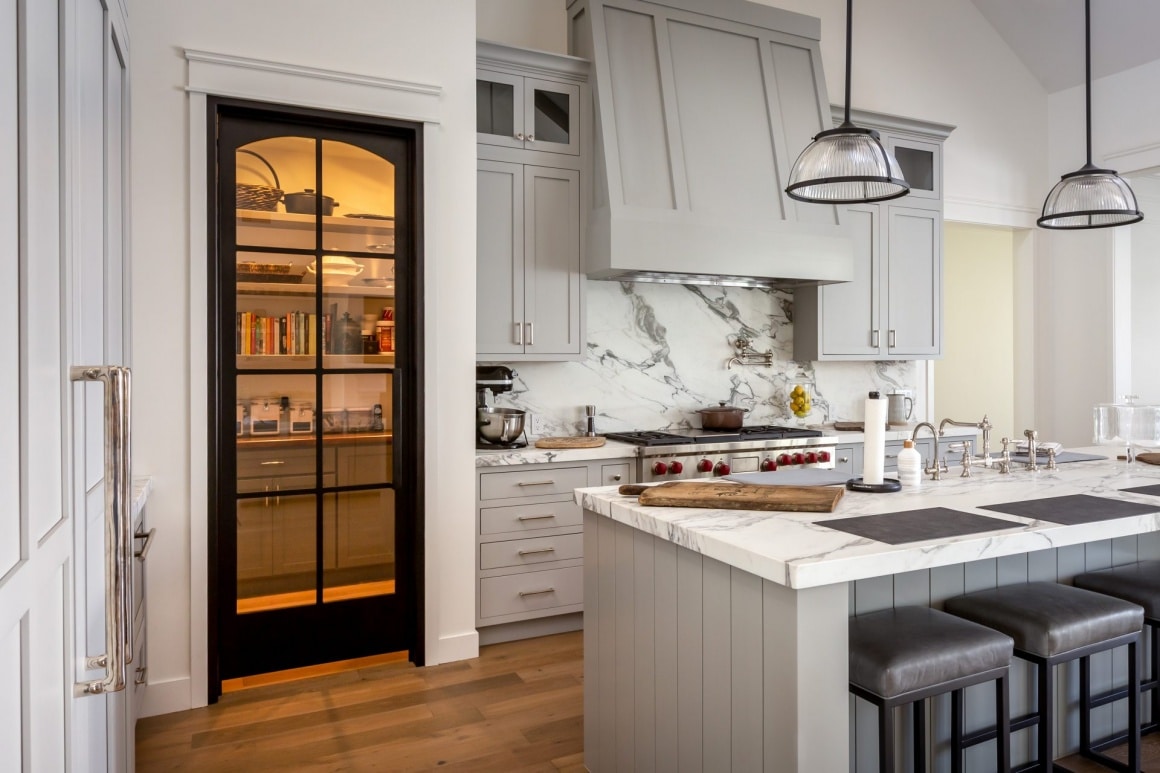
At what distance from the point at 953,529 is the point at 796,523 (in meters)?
0.36

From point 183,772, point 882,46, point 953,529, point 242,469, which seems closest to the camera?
point 953,529

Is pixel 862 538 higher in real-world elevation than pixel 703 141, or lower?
lower

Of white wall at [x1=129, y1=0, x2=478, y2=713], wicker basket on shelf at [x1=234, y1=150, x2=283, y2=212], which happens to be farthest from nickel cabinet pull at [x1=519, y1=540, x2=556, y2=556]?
wicker basket on shelf at [x1=234, y1=150, x2=283, y2=212]

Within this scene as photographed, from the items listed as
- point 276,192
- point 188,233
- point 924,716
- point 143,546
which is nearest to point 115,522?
point 143,546

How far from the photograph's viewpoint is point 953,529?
1.83 meters

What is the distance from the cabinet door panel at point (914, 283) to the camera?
194 inches

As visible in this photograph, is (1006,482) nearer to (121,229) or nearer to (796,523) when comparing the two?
(796,523)

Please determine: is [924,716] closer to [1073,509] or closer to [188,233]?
[1073,509]

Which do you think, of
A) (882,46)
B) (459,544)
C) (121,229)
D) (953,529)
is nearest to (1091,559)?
(953,529)

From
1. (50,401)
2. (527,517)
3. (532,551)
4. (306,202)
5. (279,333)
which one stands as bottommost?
(532,551)

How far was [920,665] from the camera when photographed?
1705 mm

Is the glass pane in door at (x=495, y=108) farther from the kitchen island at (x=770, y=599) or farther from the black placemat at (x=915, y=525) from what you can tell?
the black placemat at (x=915, y=525)

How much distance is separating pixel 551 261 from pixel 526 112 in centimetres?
75

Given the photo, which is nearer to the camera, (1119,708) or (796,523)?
(796,523)
